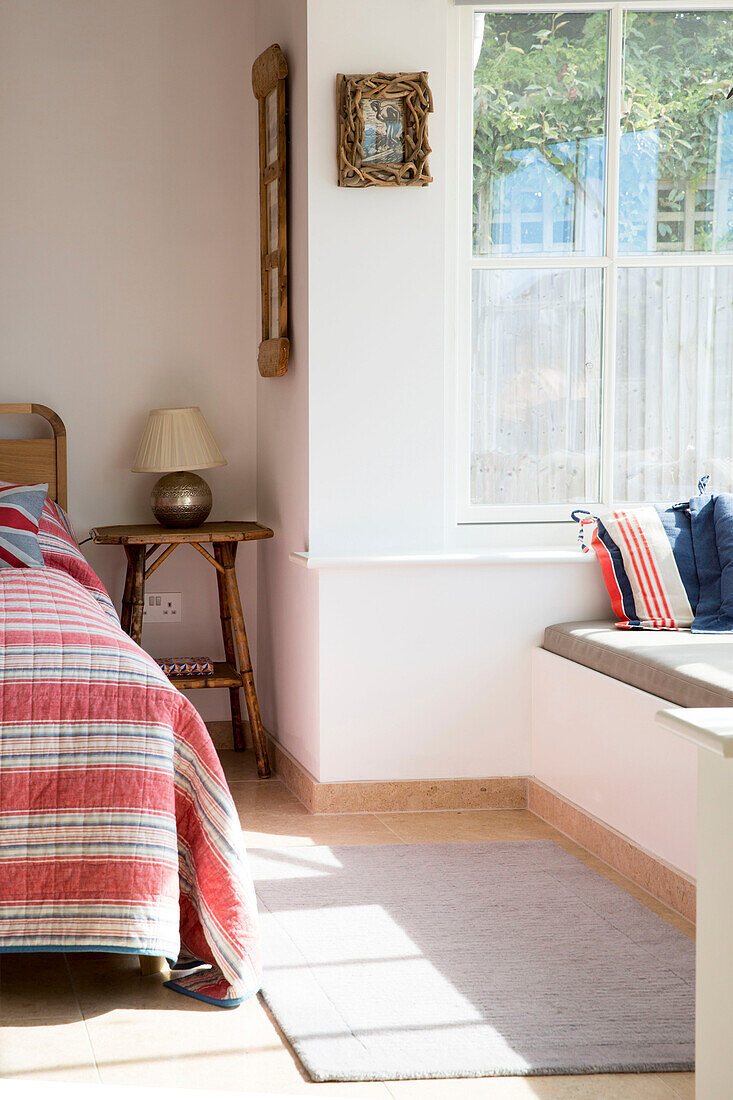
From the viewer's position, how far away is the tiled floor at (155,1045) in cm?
189

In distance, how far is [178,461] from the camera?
382cm

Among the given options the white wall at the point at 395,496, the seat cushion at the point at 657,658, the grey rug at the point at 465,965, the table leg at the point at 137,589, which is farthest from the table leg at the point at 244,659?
the seat cushion at the point at 657,658

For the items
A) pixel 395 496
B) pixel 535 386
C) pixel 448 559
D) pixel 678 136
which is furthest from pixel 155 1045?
pixel 678 136

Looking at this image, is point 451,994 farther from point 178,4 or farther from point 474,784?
point 178,4

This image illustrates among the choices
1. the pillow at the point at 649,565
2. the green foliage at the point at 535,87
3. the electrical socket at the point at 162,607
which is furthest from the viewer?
the electrical socket at the point at 162,607

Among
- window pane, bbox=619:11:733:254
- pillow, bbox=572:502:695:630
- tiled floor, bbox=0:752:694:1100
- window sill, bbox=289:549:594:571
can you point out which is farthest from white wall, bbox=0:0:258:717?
tiled floor, bbox=0:752:694:1100

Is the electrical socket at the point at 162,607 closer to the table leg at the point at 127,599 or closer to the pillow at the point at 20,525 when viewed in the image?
the table leg at the point at 127,599

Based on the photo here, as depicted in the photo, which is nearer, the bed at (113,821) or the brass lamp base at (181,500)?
the bed at (113,821)

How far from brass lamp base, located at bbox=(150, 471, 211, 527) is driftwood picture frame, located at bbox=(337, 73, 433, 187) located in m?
1.07

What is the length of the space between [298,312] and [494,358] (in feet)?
1.90

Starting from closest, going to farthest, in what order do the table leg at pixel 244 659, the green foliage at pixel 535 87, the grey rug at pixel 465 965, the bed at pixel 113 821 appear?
the grey rug at pixel 465 965 → the bed at pixel 113 821 → the green foliage at pixel 535 87 → the table leg at pixel 244 659

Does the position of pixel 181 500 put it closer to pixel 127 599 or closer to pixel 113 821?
pixel 127 599

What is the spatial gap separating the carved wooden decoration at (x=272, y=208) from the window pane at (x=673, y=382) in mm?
987

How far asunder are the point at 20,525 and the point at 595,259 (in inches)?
69.8
